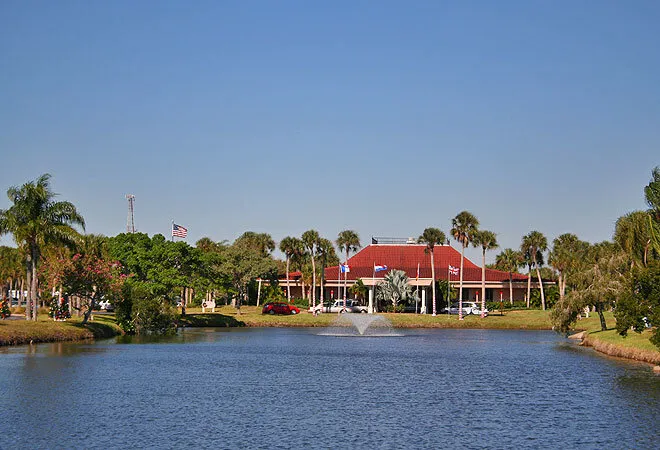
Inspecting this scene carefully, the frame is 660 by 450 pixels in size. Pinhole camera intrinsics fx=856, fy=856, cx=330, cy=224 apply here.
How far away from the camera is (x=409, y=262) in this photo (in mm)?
125812

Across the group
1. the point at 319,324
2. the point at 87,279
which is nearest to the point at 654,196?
the point at 87,279

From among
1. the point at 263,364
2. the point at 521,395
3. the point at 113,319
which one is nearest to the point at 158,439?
the point at 521,395

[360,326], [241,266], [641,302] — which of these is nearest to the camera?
[641,302]

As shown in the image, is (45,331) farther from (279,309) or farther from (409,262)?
(409,262)

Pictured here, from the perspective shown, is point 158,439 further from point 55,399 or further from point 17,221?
point 17,221

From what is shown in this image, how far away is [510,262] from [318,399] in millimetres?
94990

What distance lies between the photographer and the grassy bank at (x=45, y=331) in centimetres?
5569

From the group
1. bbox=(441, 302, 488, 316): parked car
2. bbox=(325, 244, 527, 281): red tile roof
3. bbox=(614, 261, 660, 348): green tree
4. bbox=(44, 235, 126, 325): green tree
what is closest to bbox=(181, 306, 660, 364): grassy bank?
bbox=(441, 302, 488, 316): parked car

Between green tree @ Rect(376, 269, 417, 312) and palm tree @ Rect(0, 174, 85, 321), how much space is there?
2090 inches

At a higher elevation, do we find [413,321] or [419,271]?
[419,271]

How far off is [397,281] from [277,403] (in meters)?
76.2

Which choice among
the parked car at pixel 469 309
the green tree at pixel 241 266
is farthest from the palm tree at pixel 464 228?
the green tree at pixel 241 266

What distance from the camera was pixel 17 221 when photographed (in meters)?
61.8

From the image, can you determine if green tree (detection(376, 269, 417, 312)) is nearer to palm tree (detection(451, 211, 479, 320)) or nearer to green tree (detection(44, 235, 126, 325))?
palm tree (detection(451, 211, 479, 320))
